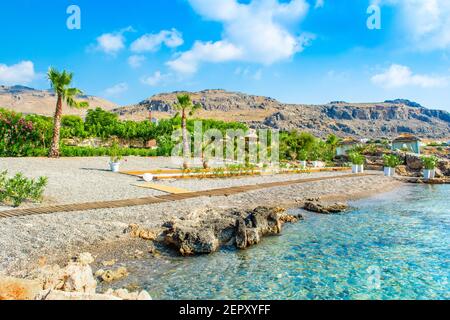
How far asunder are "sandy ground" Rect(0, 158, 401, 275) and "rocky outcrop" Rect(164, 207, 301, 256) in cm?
127

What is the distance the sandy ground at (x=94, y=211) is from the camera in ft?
25.9

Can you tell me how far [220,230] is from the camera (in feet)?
32.2

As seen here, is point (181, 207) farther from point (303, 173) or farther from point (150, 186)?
point (303, 173)

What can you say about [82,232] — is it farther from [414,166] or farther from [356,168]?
[414,166]

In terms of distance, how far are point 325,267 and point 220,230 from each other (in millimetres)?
3014

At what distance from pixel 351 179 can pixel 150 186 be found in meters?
14.1

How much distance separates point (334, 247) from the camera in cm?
956

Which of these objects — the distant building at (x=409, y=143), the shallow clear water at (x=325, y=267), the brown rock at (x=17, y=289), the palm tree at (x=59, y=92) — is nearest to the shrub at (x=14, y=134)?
the palm tree at (x=59, y=92)

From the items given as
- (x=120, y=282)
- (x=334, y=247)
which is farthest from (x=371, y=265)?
(x=120, y=282)

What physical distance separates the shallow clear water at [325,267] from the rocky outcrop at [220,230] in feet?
1.07

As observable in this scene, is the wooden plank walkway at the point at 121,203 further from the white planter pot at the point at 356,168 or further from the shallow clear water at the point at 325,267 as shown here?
the white planter pot at the point at 356,168
